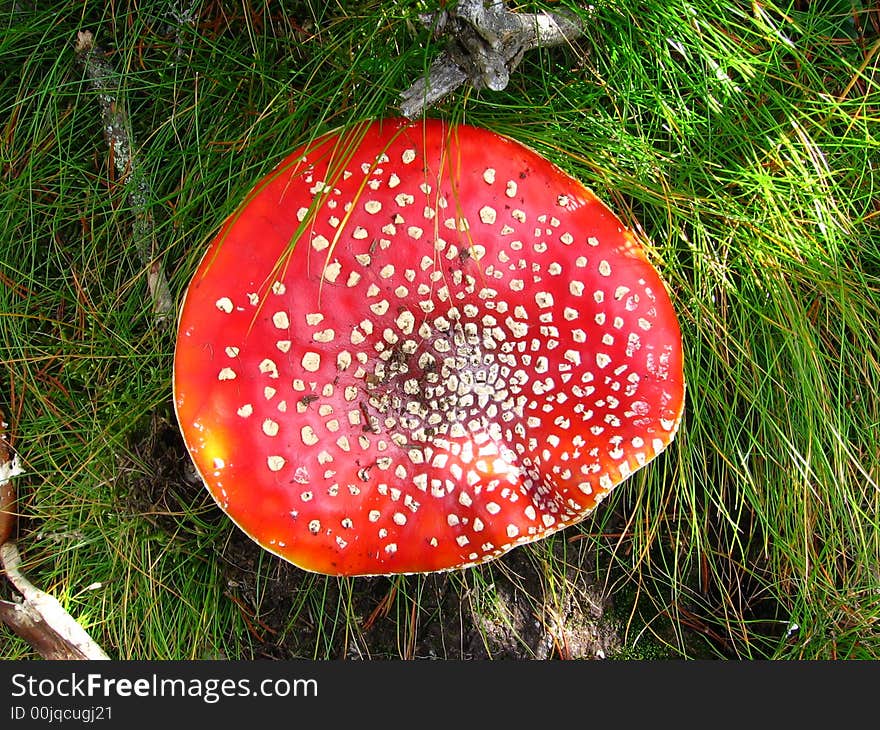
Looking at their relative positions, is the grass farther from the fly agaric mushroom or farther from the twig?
the fly agaric mushroom

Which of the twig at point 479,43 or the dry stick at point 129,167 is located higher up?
the twig at point 479,43

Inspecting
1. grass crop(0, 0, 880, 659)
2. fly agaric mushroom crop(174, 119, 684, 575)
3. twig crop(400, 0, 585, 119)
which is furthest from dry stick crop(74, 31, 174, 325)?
twig crop(400, 0, 585, 119)

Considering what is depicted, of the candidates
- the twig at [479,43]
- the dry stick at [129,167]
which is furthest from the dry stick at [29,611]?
the twig at [479,43]

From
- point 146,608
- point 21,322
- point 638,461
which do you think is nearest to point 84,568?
point 146,608

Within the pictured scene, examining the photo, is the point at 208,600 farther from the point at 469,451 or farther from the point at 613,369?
the point at 613,369

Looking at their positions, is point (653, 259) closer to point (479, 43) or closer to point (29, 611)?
point (479, 43)

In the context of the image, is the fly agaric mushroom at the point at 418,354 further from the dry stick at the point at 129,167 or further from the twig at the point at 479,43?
the dry stick at the point at 129,167

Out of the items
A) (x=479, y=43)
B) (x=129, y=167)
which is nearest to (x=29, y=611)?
(x=129, y=167)
